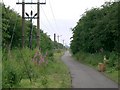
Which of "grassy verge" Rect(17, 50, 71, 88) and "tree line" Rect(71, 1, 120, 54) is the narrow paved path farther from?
"tree line" Rect(71, 1, 120, 54)

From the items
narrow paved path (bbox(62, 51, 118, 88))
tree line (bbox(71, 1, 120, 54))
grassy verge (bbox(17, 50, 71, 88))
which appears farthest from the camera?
tree line (bbox(71, 1, 120, 54))

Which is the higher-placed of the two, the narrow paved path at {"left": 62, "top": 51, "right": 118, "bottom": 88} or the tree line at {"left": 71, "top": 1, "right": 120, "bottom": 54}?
the tree line at {"left": 71, "top": 1, "right": 120, "bottom": 54}

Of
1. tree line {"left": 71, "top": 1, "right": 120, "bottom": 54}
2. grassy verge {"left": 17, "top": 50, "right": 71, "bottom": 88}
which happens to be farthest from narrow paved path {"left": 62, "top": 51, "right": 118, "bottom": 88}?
tree line {"left": 71, "top": 1, "right": 120, "bottom": 54}

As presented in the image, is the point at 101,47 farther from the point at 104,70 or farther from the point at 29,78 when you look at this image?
the point at 29,78

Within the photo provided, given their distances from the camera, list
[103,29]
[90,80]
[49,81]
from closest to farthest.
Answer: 1. [49,81]
2. [90,80]
3. [103,29]

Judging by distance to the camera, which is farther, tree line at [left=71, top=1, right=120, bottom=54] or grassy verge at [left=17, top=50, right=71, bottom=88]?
tree line at [left=71, top=1, right=120, bottom=54]

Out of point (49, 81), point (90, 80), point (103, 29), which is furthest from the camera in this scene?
point (103, 29)

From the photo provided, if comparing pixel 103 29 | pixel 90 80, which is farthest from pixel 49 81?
pixel 103 29

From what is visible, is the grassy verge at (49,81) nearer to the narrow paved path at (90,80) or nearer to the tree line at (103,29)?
the narrow paved path at (90,80)

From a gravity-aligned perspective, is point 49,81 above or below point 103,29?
below

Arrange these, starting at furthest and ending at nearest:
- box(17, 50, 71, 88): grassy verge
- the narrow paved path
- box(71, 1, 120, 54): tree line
A: box(71, 1, 120, 54): tree line < the narrow paved path < box(17, 50, 71, 88): grassy verge

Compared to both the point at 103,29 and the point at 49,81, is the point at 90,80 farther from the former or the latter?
the point at 103,29

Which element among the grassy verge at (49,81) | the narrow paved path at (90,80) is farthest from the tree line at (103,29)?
the grassy verge at (49,81)

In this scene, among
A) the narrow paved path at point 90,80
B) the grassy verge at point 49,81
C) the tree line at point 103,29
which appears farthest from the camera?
the tree line at point 103,29
